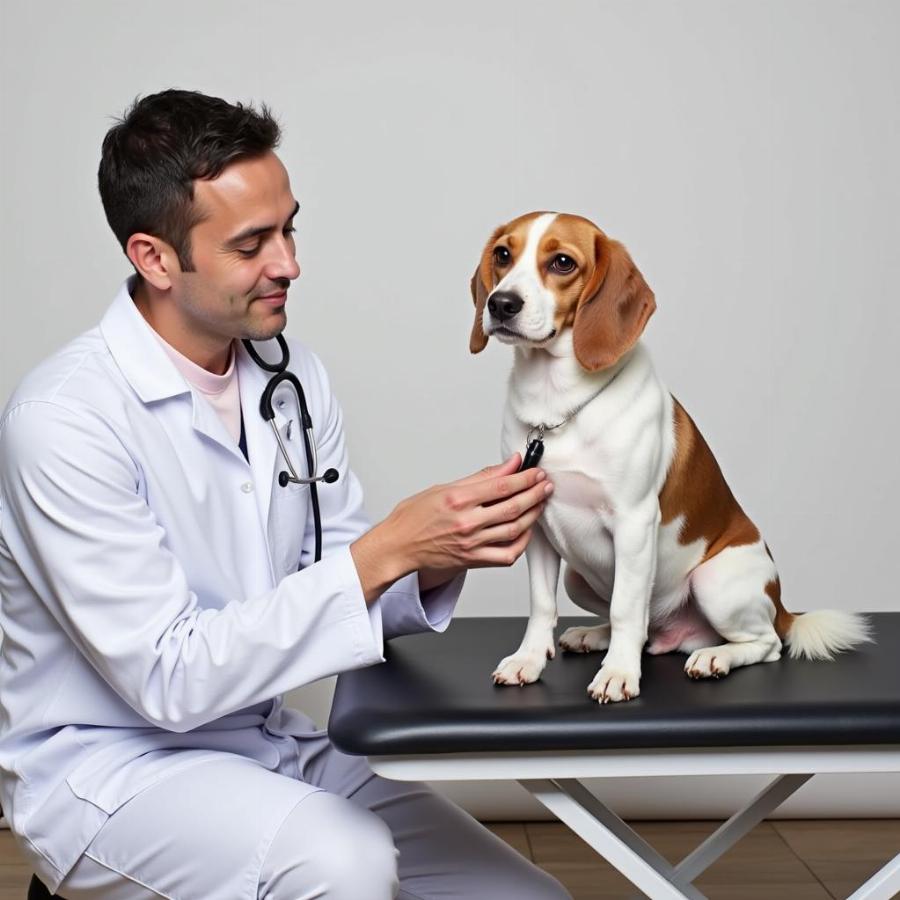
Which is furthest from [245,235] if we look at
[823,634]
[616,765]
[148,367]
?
[823,634]

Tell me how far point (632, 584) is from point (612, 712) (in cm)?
23

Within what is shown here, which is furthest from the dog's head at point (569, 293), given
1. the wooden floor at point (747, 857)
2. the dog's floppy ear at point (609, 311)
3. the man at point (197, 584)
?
the wooden floor at point (747, 857)

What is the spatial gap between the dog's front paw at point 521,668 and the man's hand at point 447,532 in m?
0.17

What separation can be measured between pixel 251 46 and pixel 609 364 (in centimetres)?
154

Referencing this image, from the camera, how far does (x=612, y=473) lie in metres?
1.76

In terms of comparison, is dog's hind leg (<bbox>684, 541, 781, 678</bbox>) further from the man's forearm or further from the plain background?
the plain background

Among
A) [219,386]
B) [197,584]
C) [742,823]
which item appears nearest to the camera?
[197,584]

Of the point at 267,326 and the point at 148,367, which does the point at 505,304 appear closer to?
the point at 267,326

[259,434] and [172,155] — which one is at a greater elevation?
[172,155]

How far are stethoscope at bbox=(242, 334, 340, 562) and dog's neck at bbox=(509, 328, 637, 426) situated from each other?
305mm

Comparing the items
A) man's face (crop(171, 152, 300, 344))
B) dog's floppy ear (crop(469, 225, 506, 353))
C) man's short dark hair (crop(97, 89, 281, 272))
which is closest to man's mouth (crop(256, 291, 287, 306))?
man's face (crop(171, 152, 300, 344))

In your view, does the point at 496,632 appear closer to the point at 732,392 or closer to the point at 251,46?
the point at 732,392

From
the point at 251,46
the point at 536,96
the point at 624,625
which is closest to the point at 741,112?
the point at 536,96

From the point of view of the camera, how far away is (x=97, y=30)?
2898 millimetres
